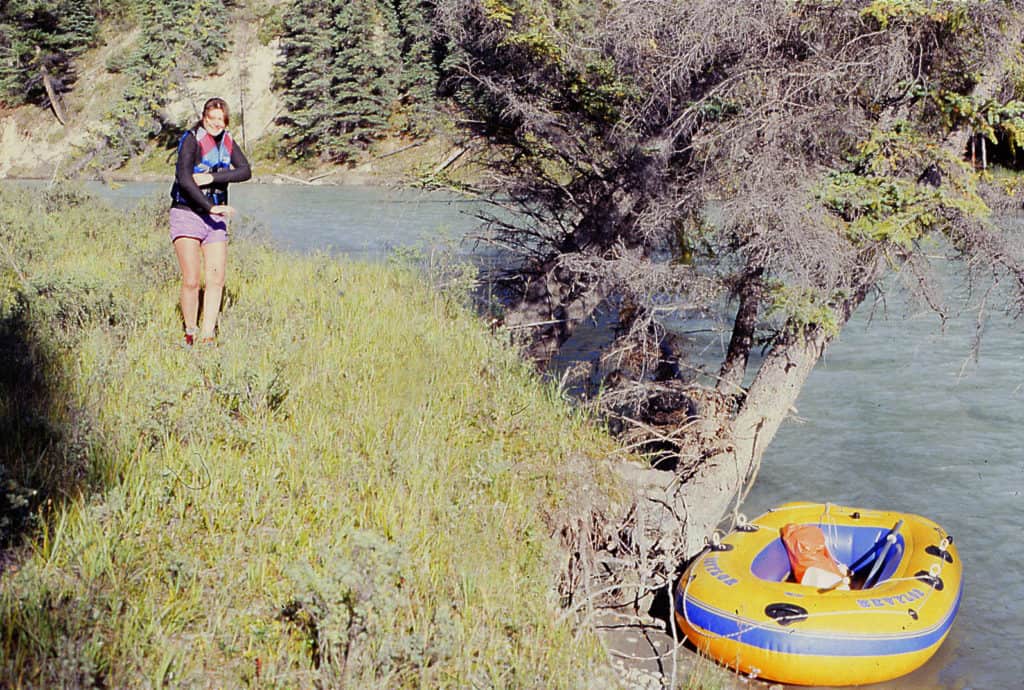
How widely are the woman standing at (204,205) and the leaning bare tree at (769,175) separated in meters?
3.01

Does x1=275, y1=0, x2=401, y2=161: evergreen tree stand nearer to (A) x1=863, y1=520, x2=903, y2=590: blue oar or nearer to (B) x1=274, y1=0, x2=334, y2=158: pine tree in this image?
(B) x1=274, y1=0, x2=334, y2=158: pine tree

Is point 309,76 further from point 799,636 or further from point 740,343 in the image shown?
point 799,636

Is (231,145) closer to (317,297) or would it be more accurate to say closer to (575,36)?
(317,297)

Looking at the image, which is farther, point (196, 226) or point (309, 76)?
point (309, 76)

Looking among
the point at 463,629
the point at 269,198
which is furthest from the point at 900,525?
the point at 269,198

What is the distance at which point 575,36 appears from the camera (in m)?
9.14

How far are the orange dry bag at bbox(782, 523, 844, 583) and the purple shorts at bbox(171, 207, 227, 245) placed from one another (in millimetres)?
4676

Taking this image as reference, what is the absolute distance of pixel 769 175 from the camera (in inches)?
281

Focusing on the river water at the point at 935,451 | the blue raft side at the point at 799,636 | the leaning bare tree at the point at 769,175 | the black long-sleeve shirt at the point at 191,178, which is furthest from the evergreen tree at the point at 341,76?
the blue raft side at the point at 799,636

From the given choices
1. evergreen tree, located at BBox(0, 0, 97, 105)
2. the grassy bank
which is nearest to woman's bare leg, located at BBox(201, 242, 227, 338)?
the grassy bank

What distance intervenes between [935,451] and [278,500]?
7.69 meters

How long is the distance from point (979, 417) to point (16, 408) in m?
9.87

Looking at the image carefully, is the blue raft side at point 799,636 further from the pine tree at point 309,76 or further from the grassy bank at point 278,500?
the pine tree at point 309,76

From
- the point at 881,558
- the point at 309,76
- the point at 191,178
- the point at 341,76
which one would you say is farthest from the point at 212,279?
the point at 309,76
